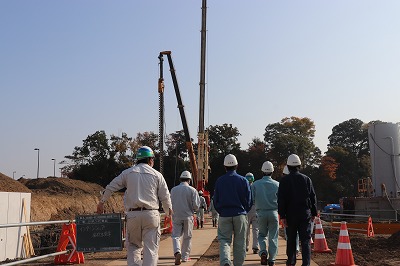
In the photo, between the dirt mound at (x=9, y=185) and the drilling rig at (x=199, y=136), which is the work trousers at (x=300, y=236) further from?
the dirt mound at (x=9, y=185)

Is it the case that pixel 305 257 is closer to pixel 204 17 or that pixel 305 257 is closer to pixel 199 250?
pixel 199 250

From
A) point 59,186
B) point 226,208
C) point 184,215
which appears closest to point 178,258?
point 184,215

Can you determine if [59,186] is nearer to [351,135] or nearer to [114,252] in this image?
[114,252]

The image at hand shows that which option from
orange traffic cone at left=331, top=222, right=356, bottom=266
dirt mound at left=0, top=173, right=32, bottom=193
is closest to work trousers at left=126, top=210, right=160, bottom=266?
orange traffic cone at left=331, top=222, right=356, bottom=266

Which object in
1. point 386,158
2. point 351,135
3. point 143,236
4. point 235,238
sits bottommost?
point 235,238

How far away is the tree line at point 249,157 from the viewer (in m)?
60.7

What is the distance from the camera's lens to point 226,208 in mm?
8383

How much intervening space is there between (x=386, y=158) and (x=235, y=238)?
25745 millimetres

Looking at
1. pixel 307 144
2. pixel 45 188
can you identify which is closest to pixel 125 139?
pixel 45 188

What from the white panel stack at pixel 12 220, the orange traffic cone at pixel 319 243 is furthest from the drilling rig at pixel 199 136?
the orange traffic cone at pixel 319 243

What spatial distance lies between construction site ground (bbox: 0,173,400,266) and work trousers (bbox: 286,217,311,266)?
1.76 m

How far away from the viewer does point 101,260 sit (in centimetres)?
1212

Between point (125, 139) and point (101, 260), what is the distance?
50.7 m

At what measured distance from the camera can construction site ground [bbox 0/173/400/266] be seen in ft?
38.3
